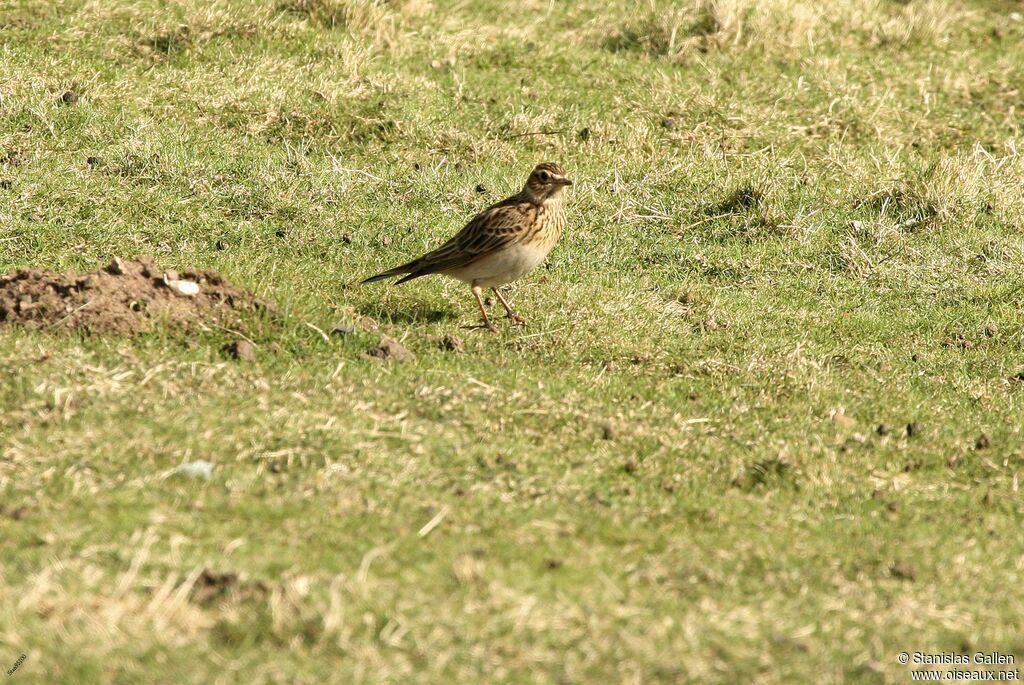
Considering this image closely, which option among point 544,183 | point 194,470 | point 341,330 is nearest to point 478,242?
point 544,183

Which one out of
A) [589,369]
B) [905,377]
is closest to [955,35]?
[905,377]

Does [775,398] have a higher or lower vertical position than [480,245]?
lower

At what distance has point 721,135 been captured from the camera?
1141 centimetres

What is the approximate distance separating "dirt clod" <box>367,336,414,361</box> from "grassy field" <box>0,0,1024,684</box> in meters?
0.09

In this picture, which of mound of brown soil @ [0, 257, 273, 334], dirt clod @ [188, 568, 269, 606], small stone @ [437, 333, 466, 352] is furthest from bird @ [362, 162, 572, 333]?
dirt clod @ [188, 568, 269, 606]

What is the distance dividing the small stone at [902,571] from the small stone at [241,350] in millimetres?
3352

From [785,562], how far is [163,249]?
498 cm

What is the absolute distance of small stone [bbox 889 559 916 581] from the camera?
18.7 feet

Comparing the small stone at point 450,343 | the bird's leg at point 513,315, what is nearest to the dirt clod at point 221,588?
the small stone at point 450,343

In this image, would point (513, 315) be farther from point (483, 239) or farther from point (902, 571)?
point (902, 571)

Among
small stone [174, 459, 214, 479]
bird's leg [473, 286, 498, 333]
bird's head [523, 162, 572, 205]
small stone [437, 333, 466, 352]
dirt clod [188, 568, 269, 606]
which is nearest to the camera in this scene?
dirt clod [188, 568, 269, 606]

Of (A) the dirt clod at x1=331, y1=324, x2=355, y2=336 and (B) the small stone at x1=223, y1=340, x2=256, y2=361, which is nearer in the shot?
(B) the small stone at x1=223, y1=340, x2=256, y2=361

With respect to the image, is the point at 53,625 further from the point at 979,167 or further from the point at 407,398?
the point at 979,167

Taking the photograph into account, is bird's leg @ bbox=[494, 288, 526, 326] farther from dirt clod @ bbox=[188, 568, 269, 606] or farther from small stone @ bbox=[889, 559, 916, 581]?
dirt clod @ bbox=[188, 568, 269, 606]
